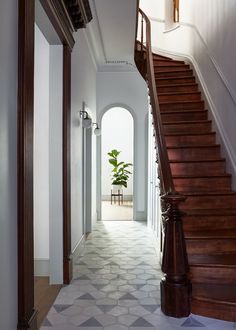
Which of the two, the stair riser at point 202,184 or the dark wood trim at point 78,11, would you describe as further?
the stair riser at point 202,184

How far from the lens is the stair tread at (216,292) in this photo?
2.73 m

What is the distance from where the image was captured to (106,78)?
8.05 m

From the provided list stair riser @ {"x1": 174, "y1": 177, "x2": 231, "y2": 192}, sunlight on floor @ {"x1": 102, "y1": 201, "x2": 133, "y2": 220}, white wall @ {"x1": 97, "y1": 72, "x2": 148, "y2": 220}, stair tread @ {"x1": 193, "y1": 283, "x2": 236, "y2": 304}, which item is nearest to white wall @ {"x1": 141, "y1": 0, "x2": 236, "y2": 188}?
stair riser @ {"x1": 174, "y1": 177, "x2": 231, "y2": 192}

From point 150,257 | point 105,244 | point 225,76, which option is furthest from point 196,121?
point 105,244

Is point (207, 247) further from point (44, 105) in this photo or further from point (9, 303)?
point (44, 105)

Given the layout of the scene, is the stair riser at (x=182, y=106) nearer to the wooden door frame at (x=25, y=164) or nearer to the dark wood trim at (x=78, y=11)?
the dark wood trim at (x=78, y=11)

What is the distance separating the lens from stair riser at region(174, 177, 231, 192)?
4117mm

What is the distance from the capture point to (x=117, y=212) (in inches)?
371

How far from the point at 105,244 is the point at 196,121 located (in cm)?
235

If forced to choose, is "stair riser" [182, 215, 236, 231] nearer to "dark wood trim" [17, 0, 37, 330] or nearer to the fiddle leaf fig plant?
"dark wood trim" [17, 0, 37, 330]

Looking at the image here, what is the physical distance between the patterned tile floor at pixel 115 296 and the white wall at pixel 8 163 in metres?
→ 0.80

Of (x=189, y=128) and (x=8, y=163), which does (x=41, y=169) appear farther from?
(x=189, y=128)

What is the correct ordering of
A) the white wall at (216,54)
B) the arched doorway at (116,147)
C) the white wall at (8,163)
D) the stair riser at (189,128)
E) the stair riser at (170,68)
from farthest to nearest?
the arched doorway at (116,147) < the stair riser at (170,68) < the stair riser at (189,128) < the white wall at (216,54) < the white wall at (8,163)

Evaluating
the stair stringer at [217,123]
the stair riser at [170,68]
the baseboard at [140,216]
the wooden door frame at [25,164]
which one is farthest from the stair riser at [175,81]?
the wooden door frame at [25,164]
